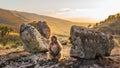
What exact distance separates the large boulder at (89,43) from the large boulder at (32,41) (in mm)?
10114

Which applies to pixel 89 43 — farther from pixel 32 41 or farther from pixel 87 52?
pixel 32 41

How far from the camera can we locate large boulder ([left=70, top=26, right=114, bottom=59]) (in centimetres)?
3406

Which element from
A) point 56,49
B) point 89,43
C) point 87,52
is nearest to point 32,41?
point 56,49

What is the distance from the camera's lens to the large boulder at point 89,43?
34.1 meters

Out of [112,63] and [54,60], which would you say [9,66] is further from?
[112,63]

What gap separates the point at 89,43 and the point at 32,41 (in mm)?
12397

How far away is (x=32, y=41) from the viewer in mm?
45250

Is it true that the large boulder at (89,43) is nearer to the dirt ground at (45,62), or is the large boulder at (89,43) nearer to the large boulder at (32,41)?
the dirt ground at (45,62)

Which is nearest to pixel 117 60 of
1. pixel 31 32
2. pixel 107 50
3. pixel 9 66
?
pixel 107 50

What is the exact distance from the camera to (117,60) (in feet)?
116

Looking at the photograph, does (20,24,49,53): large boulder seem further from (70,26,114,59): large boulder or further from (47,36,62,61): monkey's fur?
(70,26,114,59): large boulder

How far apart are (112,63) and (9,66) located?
447 inches

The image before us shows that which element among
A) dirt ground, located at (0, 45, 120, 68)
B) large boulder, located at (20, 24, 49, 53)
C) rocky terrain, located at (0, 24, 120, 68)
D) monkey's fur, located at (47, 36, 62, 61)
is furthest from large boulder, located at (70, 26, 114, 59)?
large boulder, located at (20, 24, 49, 53)

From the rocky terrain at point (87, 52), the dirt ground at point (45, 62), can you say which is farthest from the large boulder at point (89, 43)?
the dirt ground at point (45, 62)
